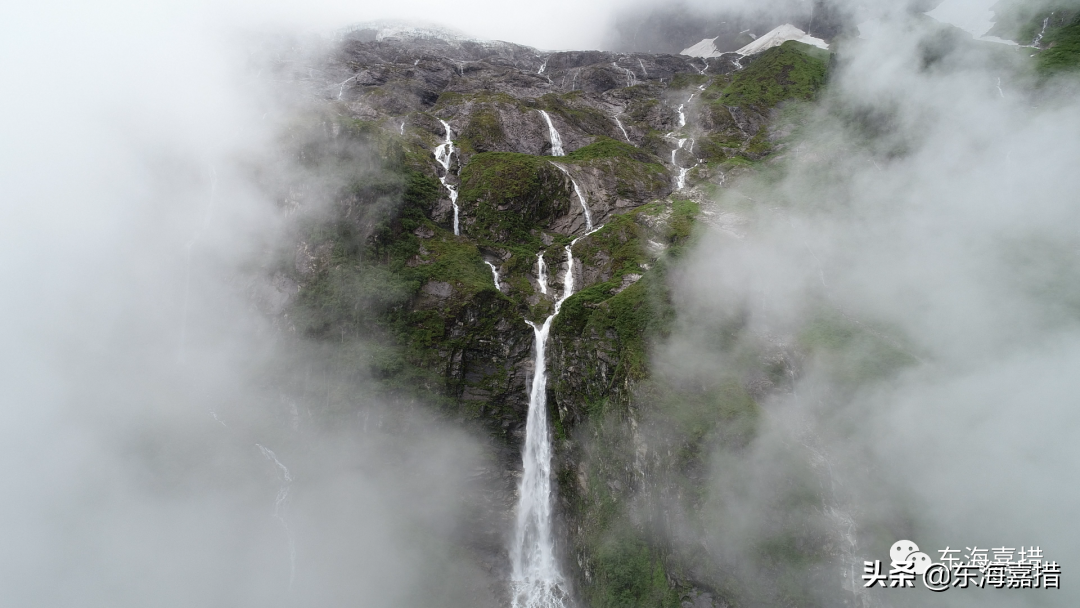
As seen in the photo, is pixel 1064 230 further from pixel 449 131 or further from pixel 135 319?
pixel 135 319

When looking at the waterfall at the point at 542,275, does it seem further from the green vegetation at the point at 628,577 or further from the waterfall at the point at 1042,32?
the waterfall at the point at 1042,32

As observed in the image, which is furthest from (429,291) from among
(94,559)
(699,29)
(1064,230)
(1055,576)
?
(699,29)

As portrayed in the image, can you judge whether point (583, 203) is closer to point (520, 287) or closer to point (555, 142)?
point (520, 287)

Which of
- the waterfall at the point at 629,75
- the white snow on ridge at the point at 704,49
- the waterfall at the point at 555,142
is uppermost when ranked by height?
the white snow on ridge at the point at 704,49

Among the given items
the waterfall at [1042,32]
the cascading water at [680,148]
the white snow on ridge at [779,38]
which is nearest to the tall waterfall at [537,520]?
the cascading water at [680,148]

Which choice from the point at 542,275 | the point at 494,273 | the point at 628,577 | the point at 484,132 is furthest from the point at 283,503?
the point at 484,132

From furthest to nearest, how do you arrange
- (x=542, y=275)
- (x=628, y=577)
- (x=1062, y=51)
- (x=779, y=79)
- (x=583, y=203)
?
(x=779, y=79) → (x=583, y=203) → (x=1062, y=51) → (x=542, y=275) → (x=628, y=577)
